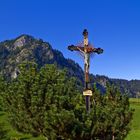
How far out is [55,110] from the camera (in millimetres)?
28922

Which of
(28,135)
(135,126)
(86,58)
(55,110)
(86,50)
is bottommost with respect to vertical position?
(28,135)

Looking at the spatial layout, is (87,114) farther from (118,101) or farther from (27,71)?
(118,101)

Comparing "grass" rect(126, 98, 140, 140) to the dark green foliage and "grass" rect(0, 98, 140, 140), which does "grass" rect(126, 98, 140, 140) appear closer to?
"grass" rect(0, 98, 140, 140)

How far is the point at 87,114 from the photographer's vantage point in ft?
93.6

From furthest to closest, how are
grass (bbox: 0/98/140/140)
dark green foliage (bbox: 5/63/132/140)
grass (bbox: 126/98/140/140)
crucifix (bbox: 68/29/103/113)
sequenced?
grass (bbox: 0/98/140/140) → grass (bbox: 126/98/140/140) → dark green foliage (bbox: 5/63/132/140) → crucifix (bbox: 68/29/103/113)

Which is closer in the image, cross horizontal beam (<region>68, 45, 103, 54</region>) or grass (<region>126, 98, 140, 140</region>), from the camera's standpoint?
cross horizontal beam (<region>68, 45, 103, 54</region>)

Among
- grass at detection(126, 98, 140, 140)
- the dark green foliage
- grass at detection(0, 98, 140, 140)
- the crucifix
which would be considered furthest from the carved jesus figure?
grass at detection(126, 98, 140, 140)

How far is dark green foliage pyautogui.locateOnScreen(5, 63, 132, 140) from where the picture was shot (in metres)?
28.7

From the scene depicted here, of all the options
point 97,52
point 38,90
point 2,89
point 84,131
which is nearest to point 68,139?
point 84,131

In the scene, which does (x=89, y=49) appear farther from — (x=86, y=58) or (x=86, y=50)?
(x=86, y=58)

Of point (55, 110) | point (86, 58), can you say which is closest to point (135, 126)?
point (55, 110)

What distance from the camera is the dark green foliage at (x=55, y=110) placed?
94.2 feet

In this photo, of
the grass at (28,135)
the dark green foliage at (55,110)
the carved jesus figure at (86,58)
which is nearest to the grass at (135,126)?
the grass at (28,135)

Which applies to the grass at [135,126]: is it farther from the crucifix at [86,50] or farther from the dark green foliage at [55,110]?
the crucifix at [86,50]
